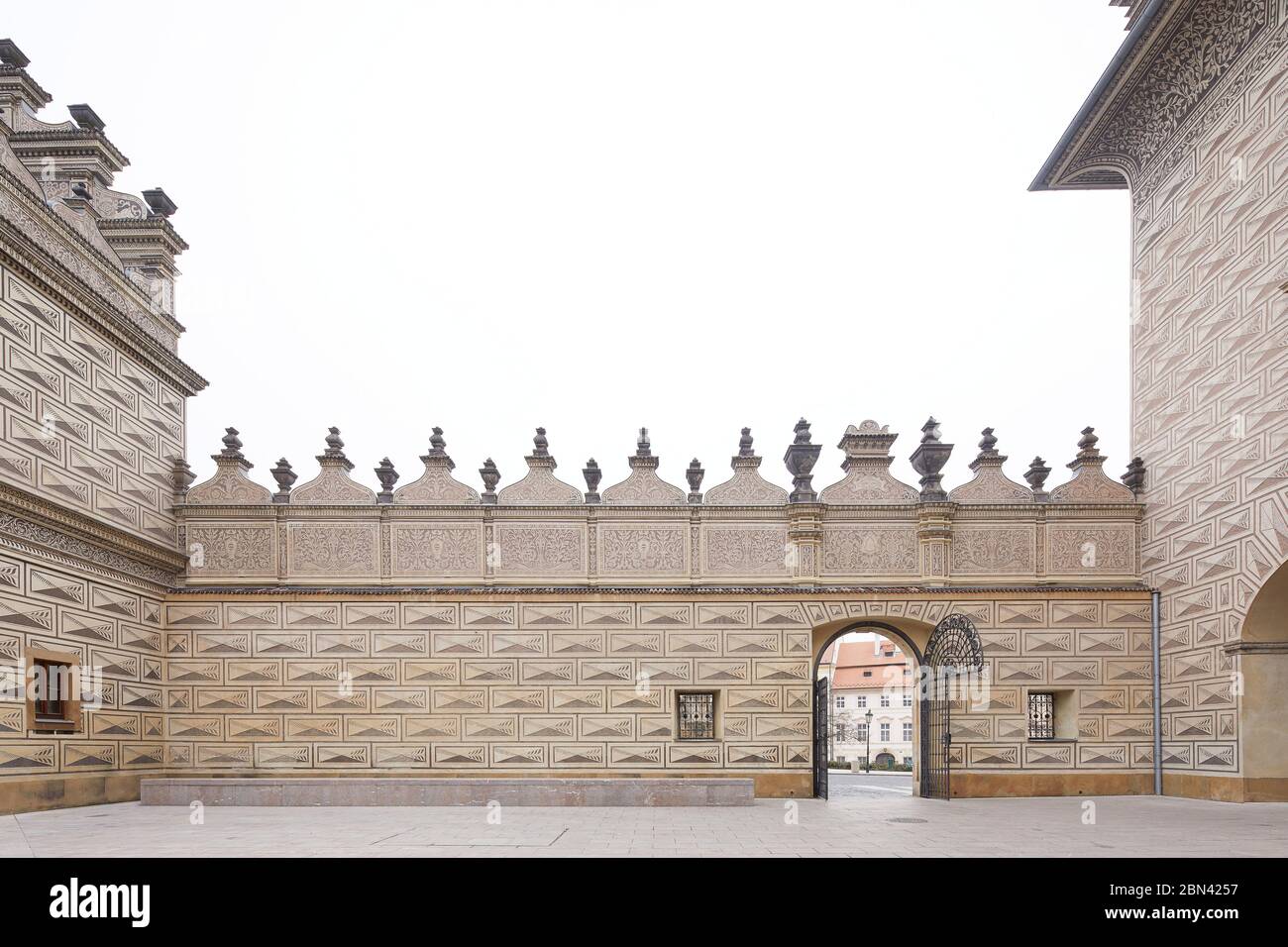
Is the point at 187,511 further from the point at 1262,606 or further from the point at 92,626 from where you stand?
the point at 1262,606

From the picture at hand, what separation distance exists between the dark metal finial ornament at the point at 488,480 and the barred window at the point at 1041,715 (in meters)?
8.67

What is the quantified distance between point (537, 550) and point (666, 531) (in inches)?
77.7

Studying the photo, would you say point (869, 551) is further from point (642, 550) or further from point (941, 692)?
point (642, 550)

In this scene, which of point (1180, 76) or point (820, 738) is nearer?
point (1180, 76)

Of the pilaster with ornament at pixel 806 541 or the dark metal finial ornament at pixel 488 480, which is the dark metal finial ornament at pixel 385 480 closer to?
the dark metal finial ornament at pixel 488 480

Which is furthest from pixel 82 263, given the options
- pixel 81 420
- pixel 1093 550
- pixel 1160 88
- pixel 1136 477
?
pixel 1136 477

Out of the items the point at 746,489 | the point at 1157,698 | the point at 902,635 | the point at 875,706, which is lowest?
the point at 875,706

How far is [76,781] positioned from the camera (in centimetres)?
1235

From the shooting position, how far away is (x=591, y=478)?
1529 centimetres

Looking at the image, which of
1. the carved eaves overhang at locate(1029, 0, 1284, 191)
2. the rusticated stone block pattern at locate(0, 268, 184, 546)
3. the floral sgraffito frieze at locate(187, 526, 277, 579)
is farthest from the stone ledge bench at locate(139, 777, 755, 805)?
the carved eaves overhang at locate(1029, 0, 1284, 191)

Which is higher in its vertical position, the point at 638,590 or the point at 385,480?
the point at 385,480

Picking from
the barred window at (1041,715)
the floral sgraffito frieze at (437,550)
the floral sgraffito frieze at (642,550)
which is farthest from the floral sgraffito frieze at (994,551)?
the floral sgraffito frieze at (437,550)

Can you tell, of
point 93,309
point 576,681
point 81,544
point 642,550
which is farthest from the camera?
point 642,550

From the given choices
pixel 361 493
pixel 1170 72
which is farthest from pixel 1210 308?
pixel 361 493
